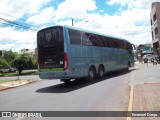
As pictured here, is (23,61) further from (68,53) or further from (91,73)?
(68,53)

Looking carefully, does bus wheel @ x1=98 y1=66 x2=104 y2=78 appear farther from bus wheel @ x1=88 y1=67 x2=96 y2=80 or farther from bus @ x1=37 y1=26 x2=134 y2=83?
bus wheel @ x1=88 y1=67 x2=96 y2=80

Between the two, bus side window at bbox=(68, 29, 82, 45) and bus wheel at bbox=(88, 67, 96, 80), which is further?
bus wheel at bbox=(88, 67, 96, 80)

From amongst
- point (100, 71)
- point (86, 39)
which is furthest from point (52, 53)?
point (100, 71)

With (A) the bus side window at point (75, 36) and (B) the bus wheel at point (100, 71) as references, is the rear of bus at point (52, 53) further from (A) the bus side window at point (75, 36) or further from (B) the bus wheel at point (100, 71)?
(B) the bus wheel at point (100, 71)

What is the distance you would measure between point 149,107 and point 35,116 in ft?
11.6

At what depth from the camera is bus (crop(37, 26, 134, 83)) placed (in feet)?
50.6

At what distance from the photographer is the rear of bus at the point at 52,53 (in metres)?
15.4

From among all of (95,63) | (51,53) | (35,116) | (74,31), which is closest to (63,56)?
(51,53)

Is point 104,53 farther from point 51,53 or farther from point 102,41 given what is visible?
point 51,53

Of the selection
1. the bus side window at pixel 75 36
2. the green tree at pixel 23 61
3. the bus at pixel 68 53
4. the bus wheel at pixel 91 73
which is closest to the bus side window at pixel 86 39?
the bus at pixel 68 53

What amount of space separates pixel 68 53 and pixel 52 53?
3.45ft

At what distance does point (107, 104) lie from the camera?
31.9ft

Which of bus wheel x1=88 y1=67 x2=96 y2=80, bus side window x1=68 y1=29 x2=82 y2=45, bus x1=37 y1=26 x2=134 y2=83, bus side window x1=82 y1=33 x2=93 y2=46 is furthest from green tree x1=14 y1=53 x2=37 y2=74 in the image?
bus side window x1=68 y1=29 x2=82 y2=45

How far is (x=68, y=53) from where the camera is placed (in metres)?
15.4
